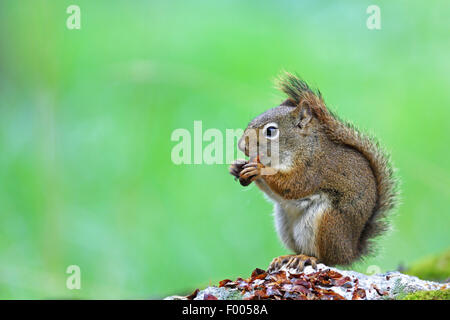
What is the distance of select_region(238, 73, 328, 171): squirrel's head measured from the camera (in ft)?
7.74

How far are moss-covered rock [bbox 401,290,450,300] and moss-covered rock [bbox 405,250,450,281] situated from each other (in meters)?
0.93

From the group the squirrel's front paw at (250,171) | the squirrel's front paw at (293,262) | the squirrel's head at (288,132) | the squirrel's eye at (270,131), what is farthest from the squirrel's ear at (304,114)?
the squirrel's front paw at (293,262)

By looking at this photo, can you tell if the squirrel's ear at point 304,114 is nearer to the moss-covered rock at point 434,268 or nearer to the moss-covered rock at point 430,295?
the moss-covered rock at point 430,295

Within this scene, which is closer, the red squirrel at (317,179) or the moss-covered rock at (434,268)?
the red squirrel at (317,179)

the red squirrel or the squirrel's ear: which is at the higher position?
the squirrel's ear

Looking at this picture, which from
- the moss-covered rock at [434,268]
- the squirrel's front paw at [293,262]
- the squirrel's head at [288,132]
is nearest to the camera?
the squirrel's front paw at [293,262]

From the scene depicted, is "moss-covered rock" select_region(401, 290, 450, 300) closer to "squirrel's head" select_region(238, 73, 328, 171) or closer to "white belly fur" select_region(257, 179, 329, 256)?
"white belly fur" select_region(257, 179, 329, 256)

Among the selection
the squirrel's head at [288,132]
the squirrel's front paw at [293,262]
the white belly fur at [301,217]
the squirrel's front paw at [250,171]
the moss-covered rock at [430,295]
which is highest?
the squirrel's head at [288,132]

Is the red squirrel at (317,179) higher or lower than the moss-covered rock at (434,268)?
higher

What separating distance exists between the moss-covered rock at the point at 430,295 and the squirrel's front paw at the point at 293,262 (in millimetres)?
428

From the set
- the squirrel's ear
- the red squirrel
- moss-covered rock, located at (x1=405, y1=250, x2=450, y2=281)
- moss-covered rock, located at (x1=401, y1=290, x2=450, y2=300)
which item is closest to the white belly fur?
the red squirrel

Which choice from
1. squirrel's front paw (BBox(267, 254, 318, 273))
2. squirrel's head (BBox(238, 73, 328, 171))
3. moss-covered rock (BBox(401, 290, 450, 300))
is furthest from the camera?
squirrel's head (BBox(238, 73, 328, 171))

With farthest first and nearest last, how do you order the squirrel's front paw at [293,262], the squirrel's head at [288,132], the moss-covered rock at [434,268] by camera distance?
the moss-covered rock at [434,268] < the squirrel's head at [288,132] < the squirrel's front paw at [293,262]

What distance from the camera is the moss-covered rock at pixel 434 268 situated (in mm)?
2797
